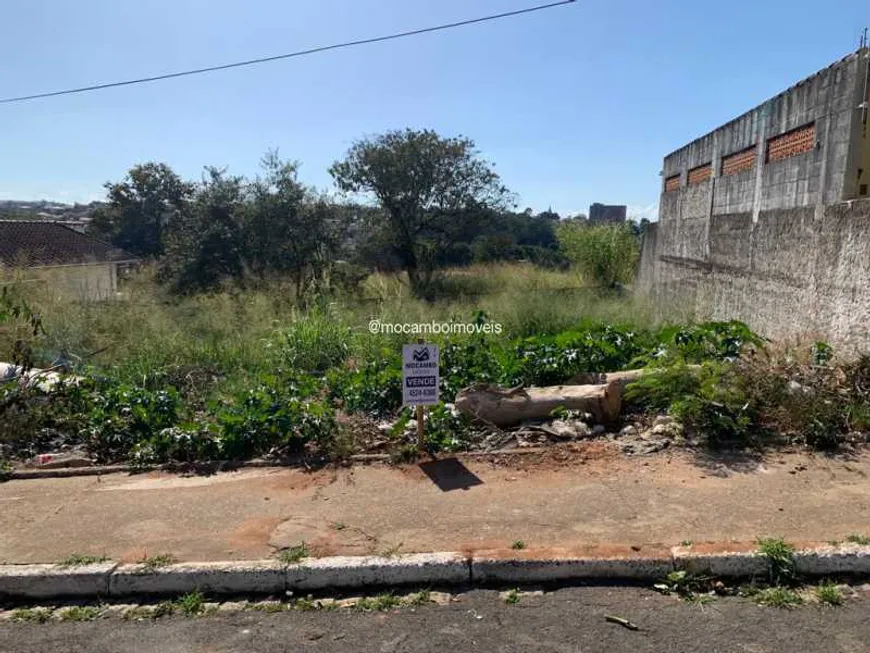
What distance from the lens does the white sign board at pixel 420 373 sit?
15.9ft

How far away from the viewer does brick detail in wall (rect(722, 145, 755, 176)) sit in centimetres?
898

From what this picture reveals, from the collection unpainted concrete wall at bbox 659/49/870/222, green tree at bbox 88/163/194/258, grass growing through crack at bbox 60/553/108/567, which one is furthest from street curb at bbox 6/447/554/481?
green tree at bbox 88/163/194/258

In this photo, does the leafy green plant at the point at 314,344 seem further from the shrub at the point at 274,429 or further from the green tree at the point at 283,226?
the green tree at the point at 283,226

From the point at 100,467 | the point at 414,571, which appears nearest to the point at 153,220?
the point at 100,467

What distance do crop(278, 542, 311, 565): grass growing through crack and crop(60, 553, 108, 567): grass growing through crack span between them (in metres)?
1.01

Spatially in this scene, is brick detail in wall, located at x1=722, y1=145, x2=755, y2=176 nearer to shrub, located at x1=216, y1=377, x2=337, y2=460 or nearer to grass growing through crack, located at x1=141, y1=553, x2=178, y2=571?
shrub, located at x1=216, y1=377, x2=337, y2=460

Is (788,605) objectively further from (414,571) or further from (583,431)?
(583,431)

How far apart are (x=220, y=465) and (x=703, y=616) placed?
3.69 metres

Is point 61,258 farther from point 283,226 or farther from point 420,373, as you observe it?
point 420,373

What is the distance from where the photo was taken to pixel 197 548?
3.60 meters

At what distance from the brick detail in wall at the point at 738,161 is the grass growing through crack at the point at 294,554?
821 cm

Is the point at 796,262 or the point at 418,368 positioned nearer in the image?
the point at 418,368

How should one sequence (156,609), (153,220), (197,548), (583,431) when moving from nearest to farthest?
(156,609)
(197,548)
(583,431)
(153,220)

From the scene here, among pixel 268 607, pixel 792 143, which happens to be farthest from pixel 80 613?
pixel 792 143
